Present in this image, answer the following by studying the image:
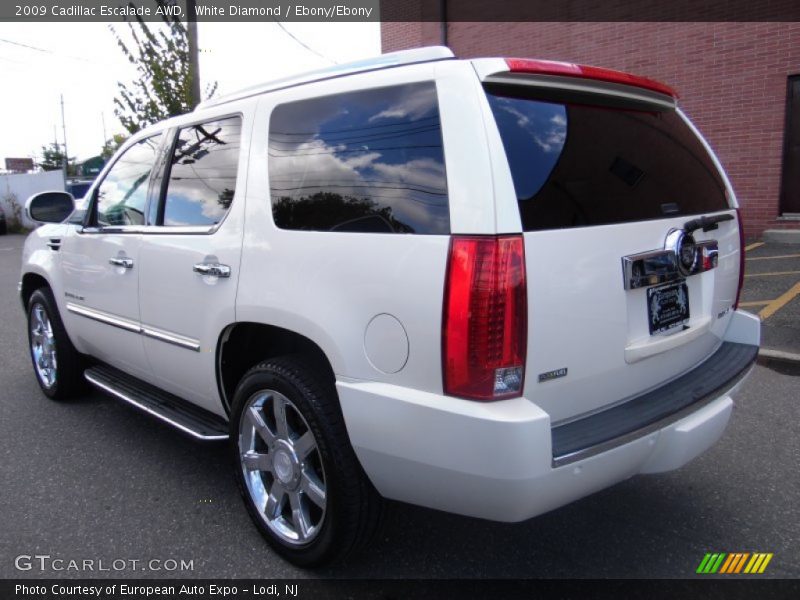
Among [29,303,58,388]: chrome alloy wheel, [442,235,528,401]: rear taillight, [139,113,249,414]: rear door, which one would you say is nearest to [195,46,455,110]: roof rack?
[139,113,249,414]: rear door

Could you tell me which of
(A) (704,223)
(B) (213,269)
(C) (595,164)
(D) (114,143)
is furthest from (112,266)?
(D) (114,143)

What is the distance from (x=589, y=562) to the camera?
2689 mm

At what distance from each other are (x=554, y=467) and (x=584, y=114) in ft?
4.30

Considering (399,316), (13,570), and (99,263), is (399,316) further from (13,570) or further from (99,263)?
(99,263)

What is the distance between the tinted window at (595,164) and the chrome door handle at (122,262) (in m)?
2.27

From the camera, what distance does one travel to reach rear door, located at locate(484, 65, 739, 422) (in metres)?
2.07

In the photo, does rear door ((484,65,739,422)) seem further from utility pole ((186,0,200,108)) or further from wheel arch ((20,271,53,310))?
utility pole ((186,0,200,108))

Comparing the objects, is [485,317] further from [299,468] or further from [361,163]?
[299,468]

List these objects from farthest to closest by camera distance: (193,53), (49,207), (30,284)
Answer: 1. (193,53)
2. (30,284)
3. (49,207)

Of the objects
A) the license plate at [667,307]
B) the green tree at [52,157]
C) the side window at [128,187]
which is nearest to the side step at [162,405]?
the side window at [128,187]

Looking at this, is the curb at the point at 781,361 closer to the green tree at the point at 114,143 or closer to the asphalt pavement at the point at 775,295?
the asphalt pavement at the point at 775,295

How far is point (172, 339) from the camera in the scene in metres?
3.18

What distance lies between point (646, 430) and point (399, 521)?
1333mm

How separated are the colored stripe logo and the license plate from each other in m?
1.03
